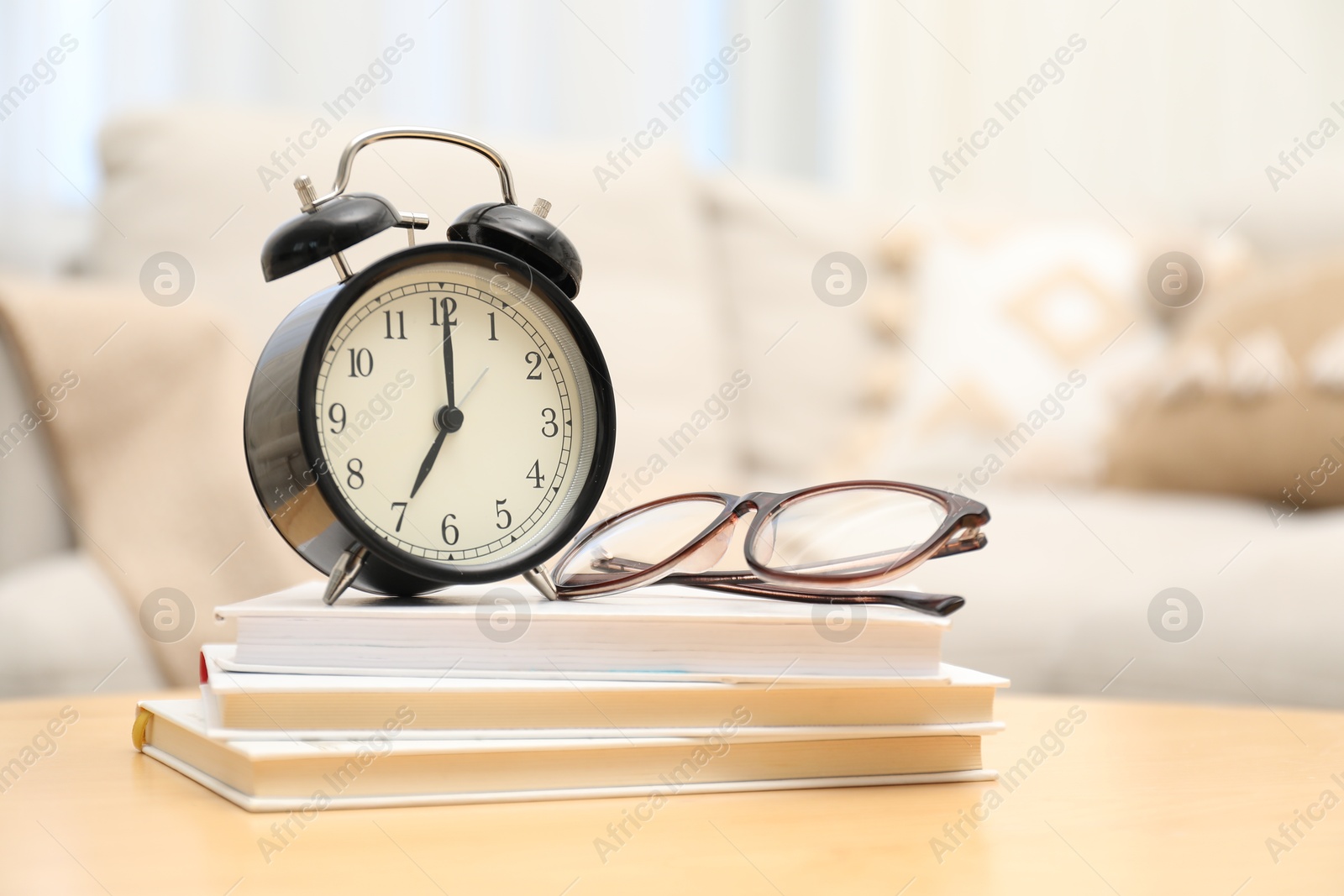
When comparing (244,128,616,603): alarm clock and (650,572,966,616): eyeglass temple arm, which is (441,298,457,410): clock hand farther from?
(650,572,966,616): eyeglass temple arm

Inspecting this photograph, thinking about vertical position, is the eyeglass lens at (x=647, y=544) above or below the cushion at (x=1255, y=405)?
below

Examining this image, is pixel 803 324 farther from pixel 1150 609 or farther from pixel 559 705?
pixel 559 705

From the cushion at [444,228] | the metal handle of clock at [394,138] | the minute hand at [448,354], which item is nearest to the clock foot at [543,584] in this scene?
the minute hand at [448,354]

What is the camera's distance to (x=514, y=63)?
2646 millimetres

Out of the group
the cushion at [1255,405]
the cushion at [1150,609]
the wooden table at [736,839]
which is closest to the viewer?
the wooden table at [736,839]

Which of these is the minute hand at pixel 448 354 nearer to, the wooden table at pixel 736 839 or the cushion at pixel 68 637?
the wooden table at pixel 736 839

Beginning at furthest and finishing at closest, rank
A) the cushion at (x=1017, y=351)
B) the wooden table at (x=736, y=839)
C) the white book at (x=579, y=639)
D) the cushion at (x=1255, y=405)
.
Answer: the cushion at (x=1017, y=351)
the cushion at (x=1255, y=405)
the white book at (x=579, y=639)
the wooden table at (x=736, y=839)

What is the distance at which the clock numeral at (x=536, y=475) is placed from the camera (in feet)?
2.11

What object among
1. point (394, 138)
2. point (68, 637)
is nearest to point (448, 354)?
point (394, 138)

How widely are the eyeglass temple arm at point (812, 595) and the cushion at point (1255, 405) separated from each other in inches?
45.4

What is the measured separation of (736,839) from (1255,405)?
1420mm

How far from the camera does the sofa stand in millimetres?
1203

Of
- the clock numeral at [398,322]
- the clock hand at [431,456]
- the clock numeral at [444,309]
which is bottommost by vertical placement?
the clock hand at [431,456]

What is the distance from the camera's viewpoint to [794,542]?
0.66 meters
